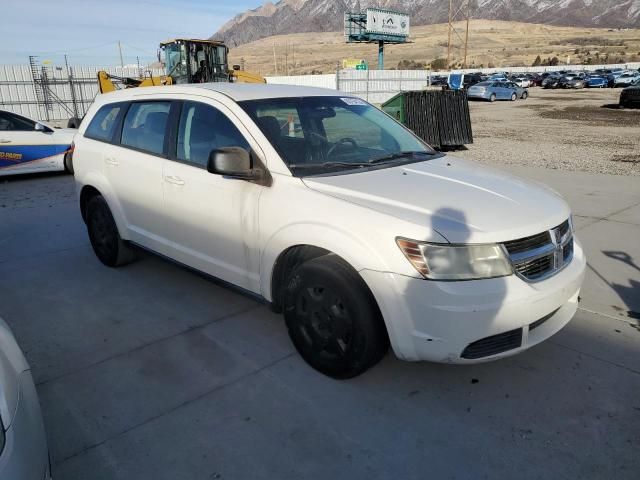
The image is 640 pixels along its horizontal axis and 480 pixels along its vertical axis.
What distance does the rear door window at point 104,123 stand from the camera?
15.9 ft

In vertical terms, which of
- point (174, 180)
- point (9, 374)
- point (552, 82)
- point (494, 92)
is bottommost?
point (9, 374)

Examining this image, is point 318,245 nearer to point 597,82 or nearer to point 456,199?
point 456,199

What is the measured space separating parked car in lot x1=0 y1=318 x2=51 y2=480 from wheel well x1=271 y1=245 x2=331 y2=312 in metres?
1.53

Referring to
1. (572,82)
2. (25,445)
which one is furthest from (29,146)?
(572,82)

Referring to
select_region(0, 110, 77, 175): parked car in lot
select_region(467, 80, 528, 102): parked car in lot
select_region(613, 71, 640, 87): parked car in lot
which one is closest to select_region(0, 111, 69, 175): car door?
select_region(0, 110, 77, 175): parked car in lot

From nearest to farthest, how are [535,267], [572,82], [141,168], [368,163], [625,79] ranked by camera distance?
[535,267], [368,163], [141,168], [572,82], [625,79]

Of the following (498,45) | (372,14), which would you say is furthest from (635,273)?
(498,45)

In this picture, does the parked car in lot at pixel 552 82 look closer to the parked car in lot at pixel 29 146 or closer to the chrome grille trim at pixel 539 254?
the parked car in lot at pixel 29 146

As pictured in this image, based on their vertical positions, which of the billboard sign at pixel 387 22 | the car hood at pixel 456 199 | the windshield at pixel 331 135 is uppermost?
the billboard sign at pixel 387 22

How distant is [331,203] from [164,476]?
165 cm

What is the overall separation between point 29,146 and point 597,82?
48.2 metres

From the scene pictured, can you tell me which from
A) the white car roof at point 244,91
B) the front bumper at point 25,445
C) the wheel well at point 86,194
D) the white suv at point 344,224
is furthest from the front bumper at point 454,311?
the wheel well at point 86,194

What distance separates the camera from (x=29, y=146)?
33.2ft

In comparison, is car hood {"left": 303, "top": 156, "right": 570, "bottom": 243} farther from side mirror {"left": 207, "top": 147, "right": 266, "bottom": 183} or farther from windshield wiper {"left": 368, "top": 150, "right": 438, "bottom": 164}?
side mirror {"left": 207, "top": 147, "right": 266, "bottom": 183}
